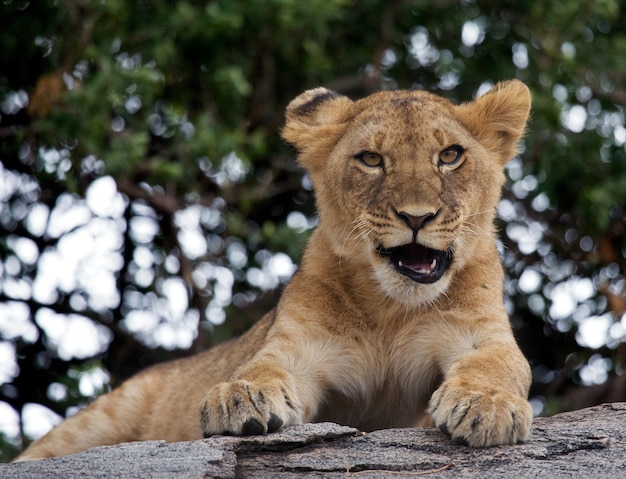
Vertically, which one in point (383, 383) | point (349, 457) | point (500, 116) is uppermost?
point (500, 116)

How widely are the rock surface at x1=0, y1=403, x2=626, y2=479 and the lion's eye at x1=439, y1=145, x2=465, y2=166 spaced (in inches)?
52.7

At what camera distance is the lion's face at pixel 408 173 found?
13.5 feet

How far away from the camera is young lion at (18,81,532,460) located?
388 cm

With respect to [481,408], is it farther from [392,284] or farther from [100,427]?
[100,427]

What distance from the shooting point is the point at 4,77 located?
→ 20.7ft

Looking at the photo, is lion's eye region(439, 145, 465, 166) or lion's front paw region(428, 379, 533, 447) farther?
lion's eye region(439, 145, 465, 166)

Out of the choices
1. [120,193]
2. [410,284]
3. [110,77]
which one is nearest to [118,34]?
[110,77]

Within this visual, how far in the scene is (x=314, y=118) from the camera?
5.12m

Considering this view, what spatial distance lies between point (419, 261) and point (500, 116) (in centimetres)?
111

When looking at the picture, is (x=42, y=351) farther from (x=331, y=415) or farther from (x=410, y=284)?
(x=410, y=284)

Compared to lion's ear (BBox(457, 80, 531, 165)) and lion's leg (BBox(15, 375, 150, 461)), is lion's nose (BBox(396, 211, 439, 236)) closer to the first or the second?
lion's ear (BBox(457, 80, 531, 165))

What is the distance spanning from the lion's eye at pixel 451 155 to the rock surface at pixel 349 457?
1338mm

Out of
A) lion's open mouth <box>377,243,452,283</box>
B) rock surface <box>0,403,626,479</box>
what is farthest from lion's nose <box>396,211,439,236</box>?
rock surface <box>0,403,626,479</box>

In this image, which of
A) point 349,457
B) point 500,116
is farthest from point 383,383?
point 500,116
